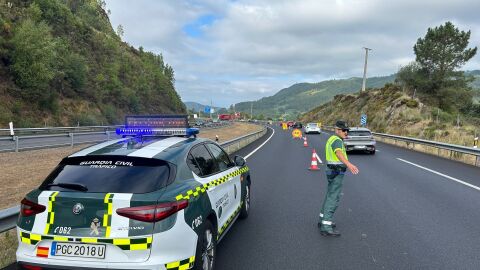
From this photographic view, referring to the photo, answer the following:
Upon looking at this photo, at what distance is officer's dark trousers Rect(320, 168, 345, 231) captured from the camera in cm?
638

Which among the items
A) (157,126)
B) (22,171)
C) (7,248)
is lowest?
(22,171)

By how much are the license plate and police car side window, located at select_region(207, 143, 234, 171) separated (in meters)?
2.39

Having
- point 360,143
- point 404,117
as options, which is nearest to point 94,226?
point 360,143

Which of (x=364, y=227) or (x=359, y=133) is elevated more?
(x=359, y=133)

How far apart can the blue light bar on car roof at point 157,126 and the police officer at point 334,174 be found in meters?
2.25

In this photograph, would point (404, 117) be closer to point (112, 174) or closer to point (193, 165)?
point (193, 165)

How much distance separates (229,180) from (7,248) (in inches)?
121

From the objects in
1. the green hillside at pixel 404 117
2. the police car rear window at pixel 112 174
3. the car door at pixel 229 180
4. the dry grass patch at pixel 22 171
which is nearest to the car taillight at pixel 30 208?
the police car rear window at pixel 112 174

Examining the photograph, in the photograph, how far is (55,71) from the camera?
44.3 metres

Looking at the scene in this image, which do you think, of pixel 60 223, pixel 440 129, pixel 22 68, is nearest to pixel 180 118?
pixel 60 223

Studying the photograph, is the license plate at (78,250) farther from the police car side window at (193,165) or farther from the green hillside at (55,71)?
the green hillside at (55,71)

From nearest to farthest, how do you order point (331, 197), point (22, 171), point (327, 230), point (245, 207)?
point (327, 230)
point (331, 197)
point (245, 207)
point (22, 171)

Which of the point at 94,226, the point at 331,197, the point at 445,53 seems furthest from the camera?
the point at 445,53

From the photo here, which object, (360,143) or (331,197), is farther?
(360,143)
